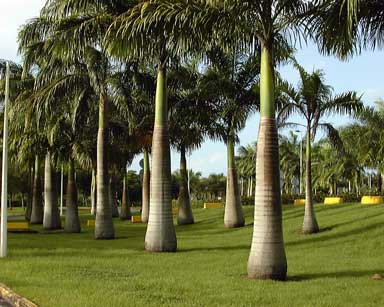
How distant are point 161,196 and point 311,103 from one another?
730 centimetres

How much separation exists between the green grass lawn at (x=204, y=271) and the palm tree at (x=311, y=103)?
1187mm

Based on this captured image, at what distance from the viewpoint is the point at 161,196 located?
60.8ft

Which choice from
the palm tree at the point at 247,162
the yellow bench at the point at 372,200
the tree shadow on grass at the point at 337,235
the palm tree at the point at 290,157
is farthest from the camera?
the palm tree at the point at 247,162

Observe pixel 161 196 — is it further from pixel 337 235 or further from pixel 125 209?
pixel 125 209

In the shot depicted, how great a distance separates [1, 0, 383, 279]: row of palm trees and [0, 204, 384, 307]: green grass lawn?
1.20 meters

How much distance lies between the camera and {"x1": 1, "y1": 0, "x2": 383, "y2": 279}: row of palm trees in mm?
12539

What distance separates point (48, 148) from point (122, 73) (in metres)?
10.0

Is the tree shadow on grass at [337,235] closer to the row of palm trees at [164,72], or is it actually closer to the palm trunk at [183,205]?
the row of palm trees at [164,72]

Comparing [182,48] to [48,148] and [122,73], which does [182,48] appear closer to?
[122,73]

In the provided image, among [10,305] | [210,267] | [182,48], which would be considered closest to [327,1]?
[182,48]

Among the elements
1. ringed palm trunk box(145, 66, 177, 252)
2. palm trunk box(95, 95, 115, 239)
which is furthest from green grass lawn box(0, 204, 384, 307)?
palm trunk box(95, 95, 115, 239)

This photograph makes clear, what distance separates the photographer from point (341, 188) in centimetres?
8919

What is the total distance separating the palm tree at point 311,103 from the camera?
21984 mm

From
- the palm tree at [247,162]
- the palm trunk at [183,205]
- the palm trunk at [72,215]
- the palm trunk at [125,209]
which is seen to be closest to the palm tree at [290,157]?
the palm tree at [247,162]
